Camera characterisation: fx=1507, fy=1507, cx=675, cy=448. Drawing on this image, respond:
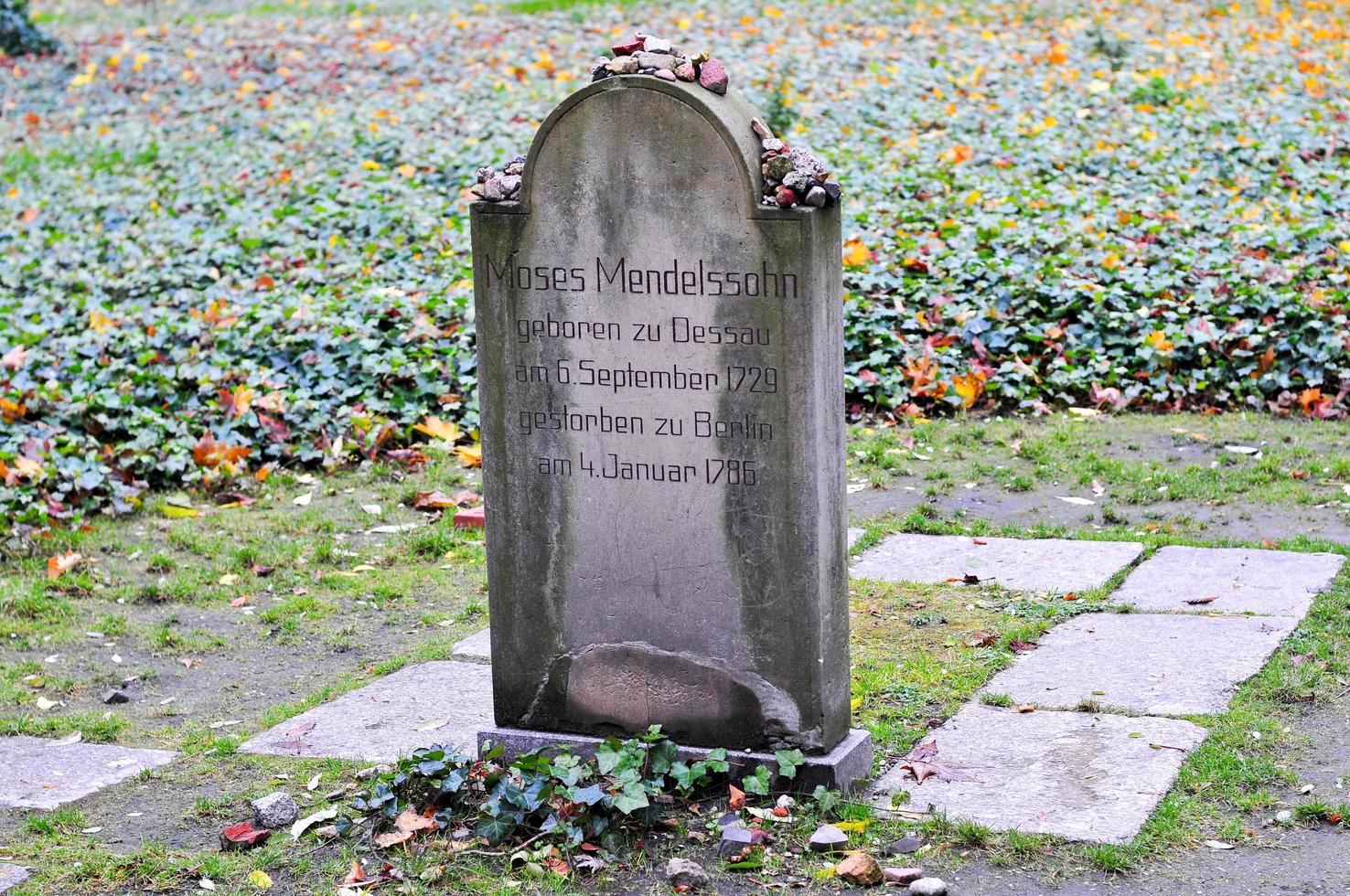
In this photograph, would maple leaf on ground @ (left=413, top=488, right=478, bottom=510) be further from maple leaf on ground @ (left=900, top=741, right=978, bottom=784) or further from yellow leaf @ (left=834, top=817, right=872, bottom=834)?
Answer: yellow leaf @ (left=834, top=817, right=872, bottom=834)

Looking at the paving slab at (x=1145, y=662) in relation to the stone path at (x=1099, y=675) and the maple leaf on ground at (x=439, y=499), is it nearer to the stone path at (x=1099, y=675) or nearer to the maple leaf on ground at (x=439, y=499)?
the stone path at (x=1099, y=675)

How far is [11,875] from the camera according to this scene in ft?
12.4

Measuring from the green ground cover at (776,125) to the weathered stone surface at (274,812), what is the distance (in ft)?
10.8

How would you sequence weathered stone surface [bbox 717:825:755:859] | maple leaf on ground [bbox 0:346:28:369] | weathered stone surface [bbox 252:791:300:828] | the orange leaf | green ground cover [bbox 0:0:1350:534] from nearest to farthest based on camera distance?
weathered stone surface [bbox 717:825:755:859] < weathered stone surface [bbox 252:791:300:828] < the orange leaf < green ground cover [bbox 0:0:1350:534] < maple leaf on ground [bbox 0:346:28:369]

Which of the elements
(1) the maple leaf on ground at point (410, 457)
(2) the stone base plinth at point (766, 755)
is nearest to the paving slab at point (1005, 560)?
(2) the stone base plinth at point (766, 755)

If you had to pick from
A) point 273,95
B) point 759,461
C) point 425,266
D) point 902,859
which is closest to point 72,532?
point 425,266

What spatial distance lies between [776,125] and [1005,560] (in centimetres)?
744

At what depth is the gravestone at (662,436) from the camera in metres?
3.80

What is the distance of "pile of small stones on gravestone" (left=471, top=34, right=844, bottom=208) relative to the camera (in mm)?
3707

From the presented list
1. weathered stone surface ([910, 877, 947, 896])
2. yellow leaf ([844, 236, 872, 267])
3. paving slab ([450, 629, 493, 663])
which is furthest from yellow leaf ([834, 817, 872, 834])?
yellow leaf ([844, 236, 872, 267])

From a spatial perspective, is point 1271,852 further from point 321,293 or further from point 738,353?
point 321,293

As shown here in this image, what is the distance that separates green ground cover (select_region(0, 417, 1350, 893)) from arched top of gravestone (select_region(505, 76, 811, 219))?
160 centimetres

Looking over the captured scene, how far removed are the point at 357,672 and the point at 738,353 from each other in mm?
2138

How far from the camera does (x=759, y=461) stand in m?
3.86
